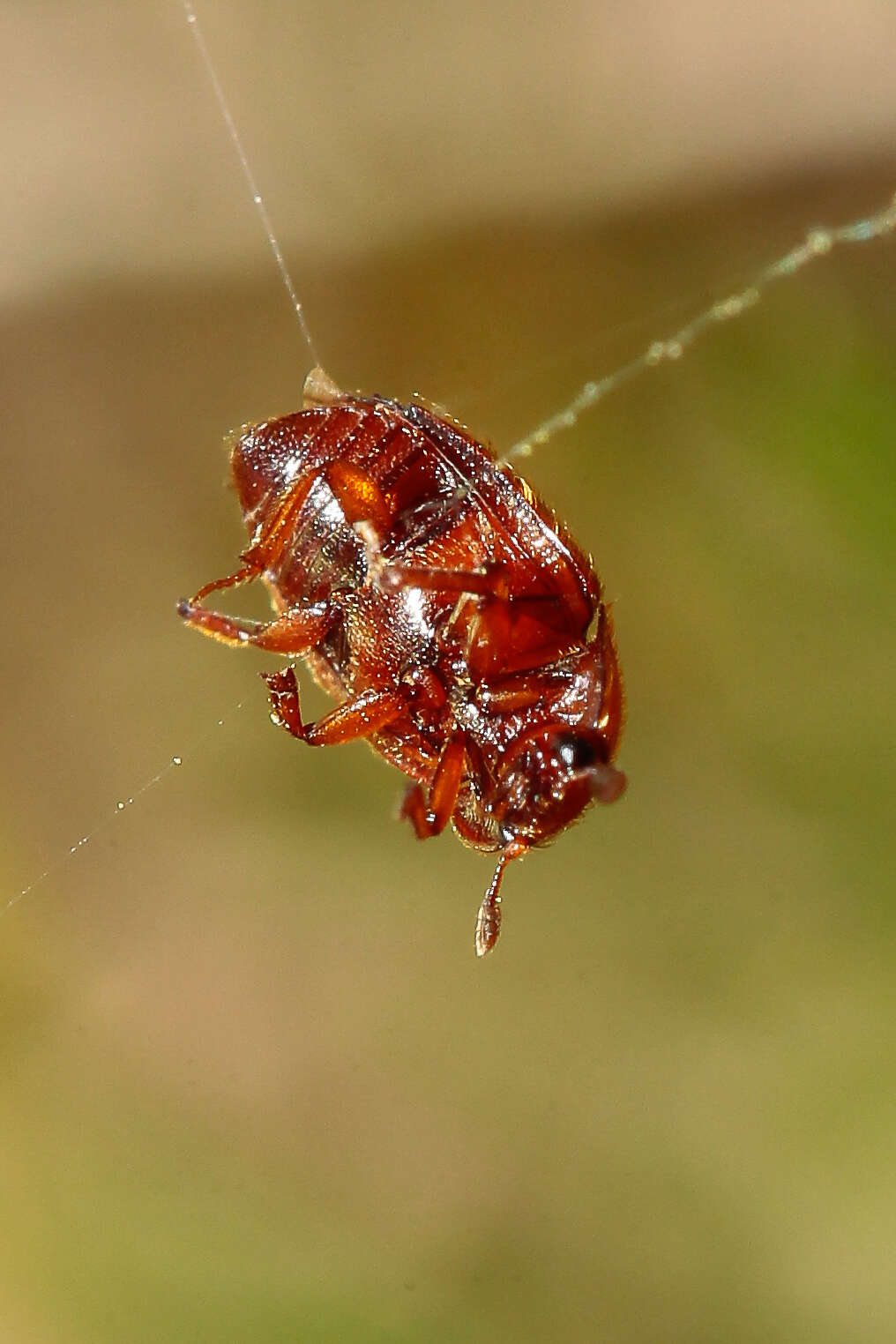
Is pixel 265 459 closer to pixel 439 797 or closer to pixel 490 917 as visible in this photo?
pixel 439 797

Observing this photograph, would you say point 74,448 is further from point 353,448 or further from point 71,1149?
point 71,1149

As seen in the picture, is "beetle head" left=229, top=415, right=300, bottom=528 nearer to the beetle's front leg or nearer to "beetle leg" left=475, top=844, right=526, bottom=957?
the beetle's front leg

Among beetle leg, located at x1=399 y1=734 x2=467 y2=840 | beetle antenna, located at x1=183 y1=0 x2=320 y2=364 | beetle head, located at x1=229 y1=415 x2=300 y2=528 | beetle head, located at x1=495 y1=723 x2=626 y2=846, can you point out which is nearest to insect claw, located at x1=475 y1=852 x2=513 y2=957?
beetle head, located at x1=495 y1=723 x2=626 y2=846

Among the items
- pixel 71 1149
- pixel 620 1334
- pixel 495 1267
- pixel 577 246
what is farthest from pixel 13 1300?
pixel 577 246

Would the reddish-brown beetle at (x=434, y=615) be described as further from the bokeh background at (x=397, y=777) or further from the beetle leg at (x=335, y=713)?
the bokeh background at (x=397, y=777)

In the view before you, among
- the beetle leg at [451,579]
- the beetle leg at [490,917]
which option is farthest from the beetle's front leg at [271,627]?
Result: the beetle leg at [490,917]
